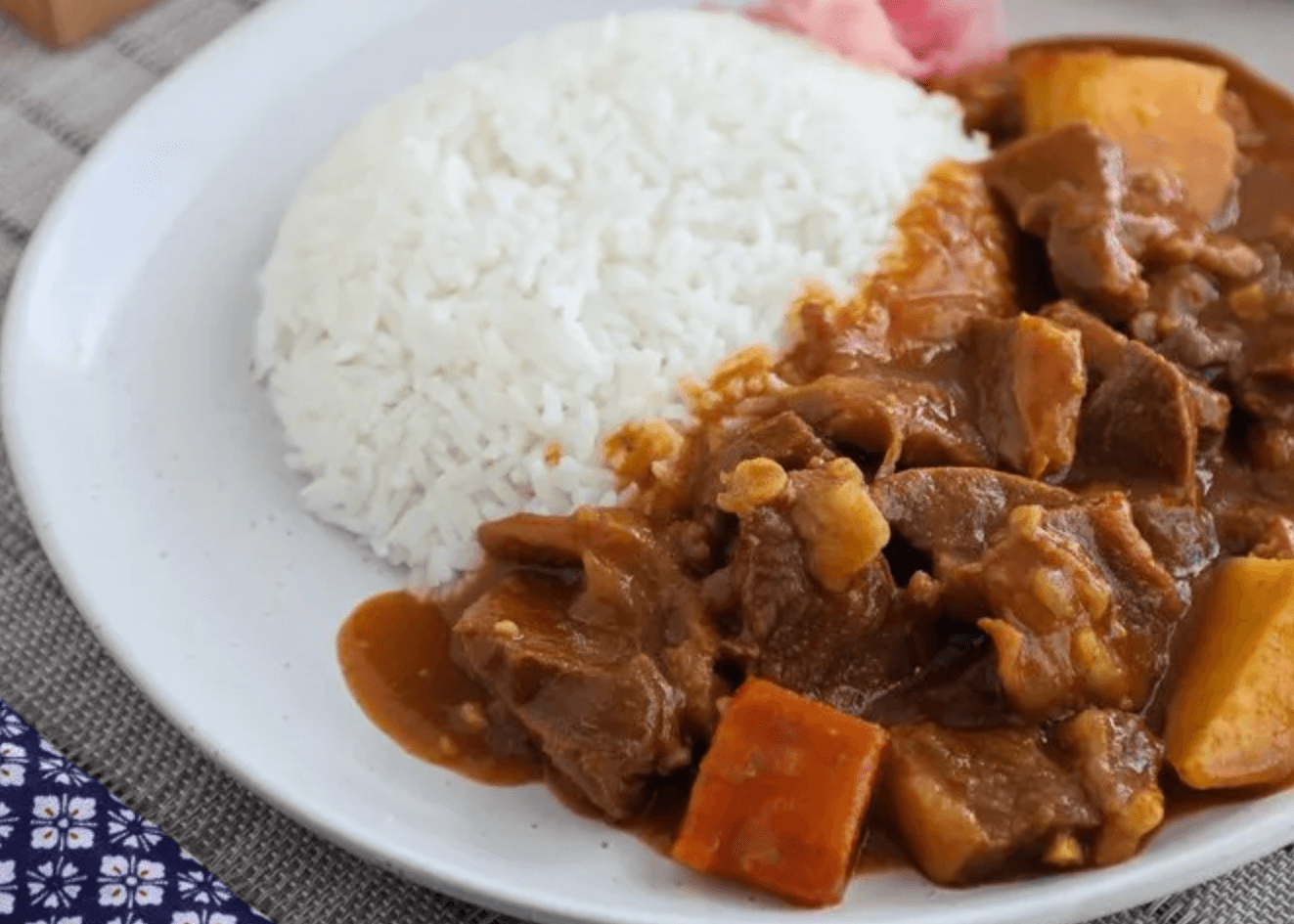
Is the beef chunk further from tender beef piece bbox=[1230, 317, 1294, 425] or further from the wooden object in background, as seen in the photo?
the wooden object in background

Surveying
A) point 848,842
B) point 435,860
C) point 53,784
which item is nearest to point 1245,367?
point 848,842

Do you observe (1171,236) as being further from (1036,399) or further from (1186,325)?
(1036,399)

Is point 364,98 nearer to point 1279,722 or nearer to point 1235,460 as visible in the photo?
point 1235,460

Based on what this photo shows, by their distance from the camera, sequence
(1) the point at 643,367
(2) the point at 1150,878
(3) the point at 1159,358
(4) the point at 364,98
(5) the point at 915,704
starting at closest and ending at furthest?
(2) the point at 1150,878 → (5) the point at 915,704 → (3) the point at 1159,358 → (1) the point at 643,367 → (4) the point at 364,98

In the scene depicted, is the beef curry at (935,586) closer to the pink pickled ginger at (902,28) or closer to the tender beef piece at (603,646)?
the tender beef piece at (603,646)

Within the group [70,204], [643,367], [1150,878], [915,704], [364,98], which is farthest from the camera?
[364,98]

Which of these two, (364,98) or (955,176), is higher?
(955,176)

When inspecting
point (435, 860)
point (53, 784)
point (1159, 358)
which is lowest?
point (53, 784)
